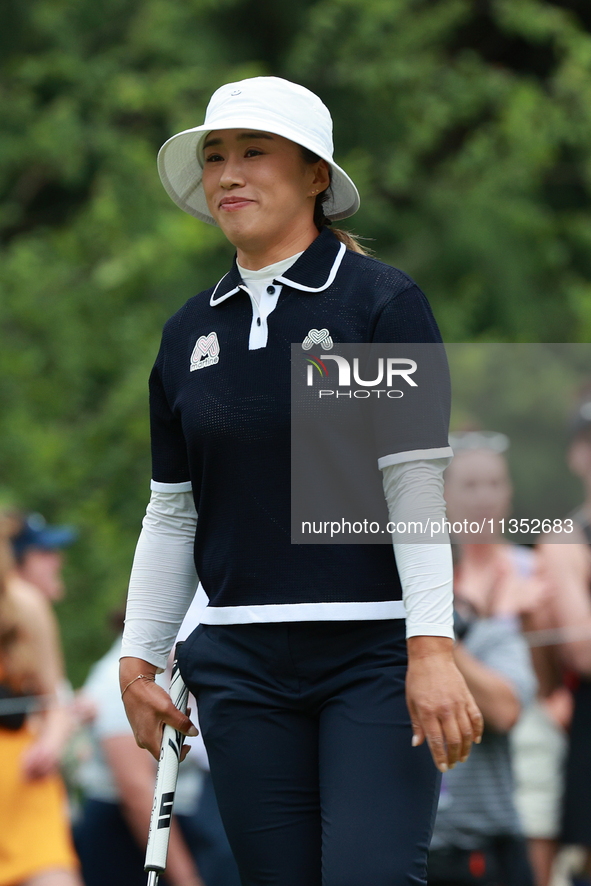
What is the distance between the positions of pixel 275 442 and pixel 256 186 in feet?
1.66

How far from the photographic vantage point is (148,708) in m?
2.42

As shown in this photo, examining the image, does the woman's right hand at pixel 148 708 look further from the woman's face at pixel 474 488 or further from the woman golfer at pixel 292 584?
the woman's face at pixel 474 488

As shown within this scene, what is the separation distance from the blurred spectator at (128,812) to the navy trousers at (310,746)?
233cm

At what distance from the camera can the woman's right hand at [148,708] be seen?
7.86ft

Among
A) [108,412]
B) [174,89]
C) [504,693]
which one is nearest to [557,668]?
[504,693]

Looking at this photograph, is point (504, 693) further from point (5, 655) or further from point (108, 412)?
point (108, 412)

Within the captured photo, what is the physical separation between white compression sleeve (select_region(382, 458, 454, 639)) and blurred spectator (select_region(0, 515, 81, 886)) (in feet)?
9.41

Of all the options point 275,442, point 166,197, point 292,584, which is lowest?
point 292,584

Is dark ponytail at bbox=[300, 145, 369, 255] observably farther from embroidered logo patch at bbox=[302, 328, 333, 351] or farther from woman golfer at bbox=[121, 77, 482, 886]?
embroidered logo patch at bbox=[302, 328, 333, 351]

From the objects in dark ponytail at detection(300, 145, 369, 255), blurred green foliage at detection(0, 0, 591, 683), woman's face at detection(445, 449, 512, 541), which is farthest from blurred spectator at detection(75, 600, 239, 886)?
blurred green foliage at detection(0, 0, 591, 683)

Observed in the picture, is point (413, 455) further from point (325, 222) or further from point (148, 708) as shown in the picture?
point (148, 708)

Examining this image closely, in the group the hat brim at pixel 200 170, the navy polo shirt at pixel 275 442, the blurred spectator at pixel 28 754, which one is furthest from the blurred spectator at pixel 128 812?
the hat brim at pixel 200 170

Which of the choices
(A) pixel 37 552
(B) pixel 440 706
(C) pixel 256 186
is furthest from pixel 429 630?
(A) pixel 37 552

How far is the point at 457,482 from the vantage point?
14.8 feet
